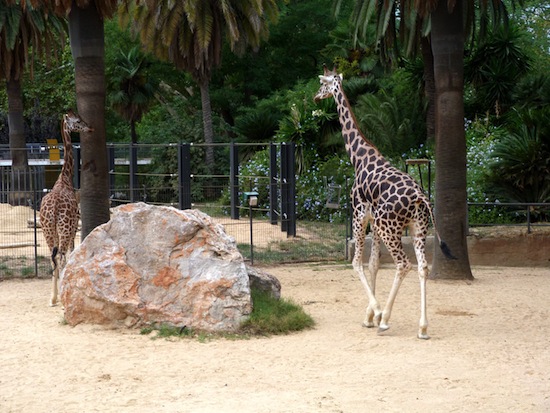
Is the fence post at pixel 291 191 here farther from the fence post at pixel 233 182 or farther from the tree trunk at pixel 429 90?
the tree trunk at pixel 429 90

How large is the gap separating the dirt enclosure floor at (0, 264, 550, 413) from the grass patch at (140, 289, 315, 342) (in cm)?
18

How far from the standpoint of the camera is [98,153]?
50.8ft

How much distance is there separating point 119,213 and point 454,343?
4.75 m

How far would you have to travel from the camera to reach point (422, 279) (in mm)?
11203

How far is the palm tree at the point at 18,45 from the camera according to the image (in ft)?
98.4

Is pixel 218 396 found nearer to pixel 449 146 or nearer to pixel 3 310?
pixel 3 310

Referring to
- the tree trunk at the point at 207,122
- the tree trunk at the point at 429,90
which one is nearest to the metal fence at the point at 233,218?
the tree trunk at the point at 207,122

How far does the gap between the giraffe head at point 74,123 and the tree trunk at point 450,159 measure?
6234 millimetres

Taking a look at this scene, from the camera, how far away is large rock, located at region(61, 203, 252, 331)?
11312 millimetres

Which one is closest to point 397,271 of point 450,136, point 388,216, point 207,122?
point 388,216

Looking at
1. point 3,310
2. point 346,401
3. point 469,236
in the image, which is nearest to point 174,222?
point 3,310

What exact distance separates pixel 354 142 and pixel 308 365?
4.11 meters

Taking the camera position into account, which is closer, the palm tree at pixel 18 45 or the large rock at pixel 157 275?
the large rock at pixel 157 275

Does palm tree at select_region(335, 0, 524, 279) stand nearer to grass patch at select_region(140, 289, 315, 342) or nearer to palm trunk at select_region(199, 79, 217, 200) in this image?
grass patch at select_region(140, 289, 315, 342)
